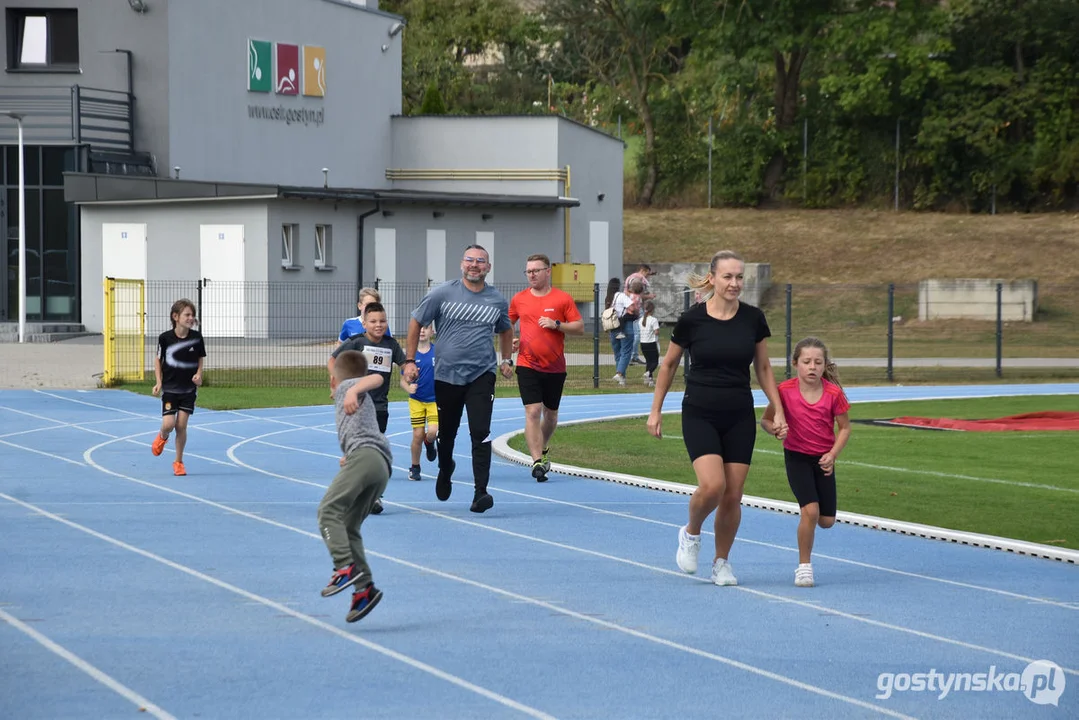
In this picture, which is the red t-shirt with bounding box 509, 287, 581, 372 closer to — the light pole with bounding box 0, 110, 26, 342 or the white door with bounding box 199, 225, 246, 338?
the white door with bounding box 199, 225, 246, 338

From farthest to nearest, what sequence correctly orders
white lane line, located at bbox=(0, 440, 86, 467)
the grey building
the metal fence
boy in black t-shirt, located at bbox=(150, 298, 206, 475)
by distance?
the grey building → the metal fence → white lane line, located at bbox=(0, 440, 86, 467) → boy in black t-shirt, located at bbox=(150, 298, 206, 475)

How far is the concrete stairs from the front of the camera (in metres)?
36.7

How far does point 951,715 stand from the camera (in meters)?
6.27

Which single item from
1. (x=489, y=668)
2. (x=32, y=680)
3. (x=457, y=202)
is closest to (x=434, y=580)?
(x=489, y=668)

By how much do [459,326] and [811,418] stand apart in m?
3.92

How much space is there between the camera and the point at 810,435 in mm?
9000

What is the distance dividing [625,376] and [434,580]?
19.8 m

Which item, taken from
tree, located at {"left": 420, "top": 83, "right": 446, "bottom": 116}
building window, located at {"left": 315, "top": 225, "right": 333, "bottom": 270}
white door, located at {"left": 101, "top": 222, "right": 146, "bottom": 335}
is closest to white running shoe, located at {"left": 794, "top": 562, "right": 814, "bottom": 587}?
white door, located at {"left": 101, "top": 222, "right": 146, "bottom": 335}

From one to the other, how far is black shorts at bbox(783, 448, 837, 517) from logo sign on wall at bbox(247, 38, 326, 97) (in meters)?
35.0

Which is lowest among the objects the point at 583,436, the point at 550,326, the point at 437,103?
the point at 583,436

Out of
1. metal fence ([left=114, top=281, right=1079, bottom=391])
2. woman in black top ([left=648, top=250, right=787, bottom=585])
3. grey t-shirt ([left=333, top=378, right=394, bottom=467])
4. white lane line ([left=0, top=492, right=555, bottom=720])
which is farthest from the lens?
metal fence ([left=114, top=281, right=1079, bottom=391])

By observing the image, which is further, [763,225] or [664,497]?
[763,225]

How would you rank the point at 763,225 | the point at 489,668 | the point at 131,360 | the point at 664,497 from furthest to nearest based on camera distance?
the point at 763,225 < the point at 131,360 < the point at 664,497 < the point at 489,668

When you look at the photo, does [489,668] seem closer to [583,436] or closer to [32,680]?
[32,680]
